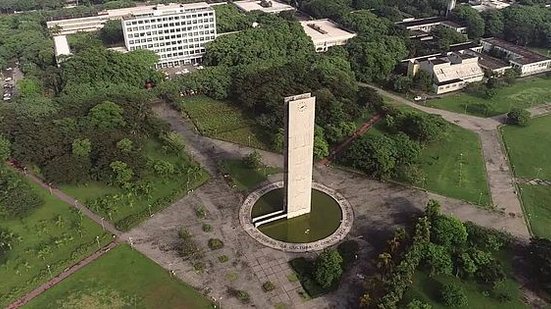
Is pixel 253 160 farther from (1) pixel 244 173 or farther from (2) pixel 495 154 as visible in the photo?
(2) pixel 495 154

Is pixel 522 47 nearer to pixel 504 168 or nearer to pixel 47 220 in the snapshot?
pixel 504 168

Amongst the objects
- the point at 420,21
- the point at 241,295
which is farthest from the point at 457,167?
the point at 420,21

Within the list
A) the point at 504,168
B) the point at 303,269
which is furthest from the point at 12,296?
the point at 504,168

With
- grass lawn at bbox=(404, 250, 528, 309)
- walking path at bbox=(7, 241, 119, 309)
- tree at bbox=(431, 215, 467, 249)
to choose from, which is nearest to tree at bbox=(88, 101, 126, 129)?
walking path at bbox=(7, 241, 119, 309)

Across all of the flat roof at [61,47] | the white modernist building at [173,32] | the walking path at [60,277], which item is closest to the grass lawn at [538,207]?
the walking path at [60,277]

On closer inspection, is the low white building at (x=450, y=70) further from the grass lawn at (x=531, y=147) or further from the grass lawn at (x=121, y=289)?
the grass lawn at (x=121, y=289)

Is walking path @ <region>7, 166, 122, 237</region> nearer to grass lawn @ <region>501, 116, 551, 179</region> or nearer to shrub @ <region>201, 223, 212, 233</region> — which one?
shrub @ <region>201, 223, 212, 233</region>
